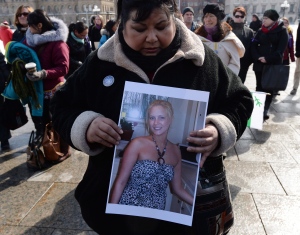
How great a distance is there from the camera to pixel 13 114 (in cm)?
369

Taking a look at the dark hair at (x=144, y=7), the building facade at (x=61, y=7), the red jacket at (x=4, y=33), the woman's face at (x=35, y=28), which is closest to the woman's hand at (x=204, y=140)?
the dark hair at (x=144, y=7)

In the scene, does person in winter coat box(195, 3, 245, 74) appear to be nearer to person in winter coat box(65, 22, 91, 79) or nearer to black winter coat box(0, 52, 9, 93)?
person in winter coat box(65, 22, 91, 79)

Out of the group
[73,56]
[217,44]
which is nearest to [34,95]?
[73,56]

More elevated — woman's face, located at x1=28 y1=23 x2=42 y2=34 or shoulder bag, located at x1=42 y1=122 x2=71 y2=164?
woman's face, located at x1=28 y1=23 x2=42 y2=34

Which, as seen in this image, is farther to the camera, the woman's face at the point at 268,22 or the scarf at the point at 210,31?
the woman's face at the point at 268,22

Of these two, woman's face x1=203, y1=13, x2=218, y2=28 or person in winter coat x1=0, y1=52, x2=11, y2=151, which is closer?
woman's face x1=203, y1=13, x2=218, y2=28

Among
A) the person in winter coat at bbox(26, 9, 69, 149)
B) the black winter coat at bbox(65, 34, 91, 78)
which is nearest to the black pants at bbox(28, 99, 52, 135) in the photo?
Answer: the person in winter coat at bbox(26, 9, 69, 149)

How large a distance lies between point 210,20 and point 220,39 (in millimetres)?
241

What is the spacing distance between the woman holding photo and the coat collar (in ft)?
0.61

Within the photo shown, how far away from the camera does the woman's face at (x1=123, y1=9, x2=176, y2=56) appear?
1.07 m

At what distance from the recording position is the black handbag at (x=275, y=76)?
15.4 ft

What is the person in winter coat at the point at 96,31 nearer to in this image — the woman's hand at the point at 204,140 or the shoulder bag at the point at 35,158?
the shoulder bag at the point at 35,158

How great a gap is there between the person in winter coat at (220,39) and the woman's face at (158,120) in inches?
96.6

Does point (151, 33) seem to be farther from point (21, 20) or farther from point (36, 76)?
point (21, 20)
